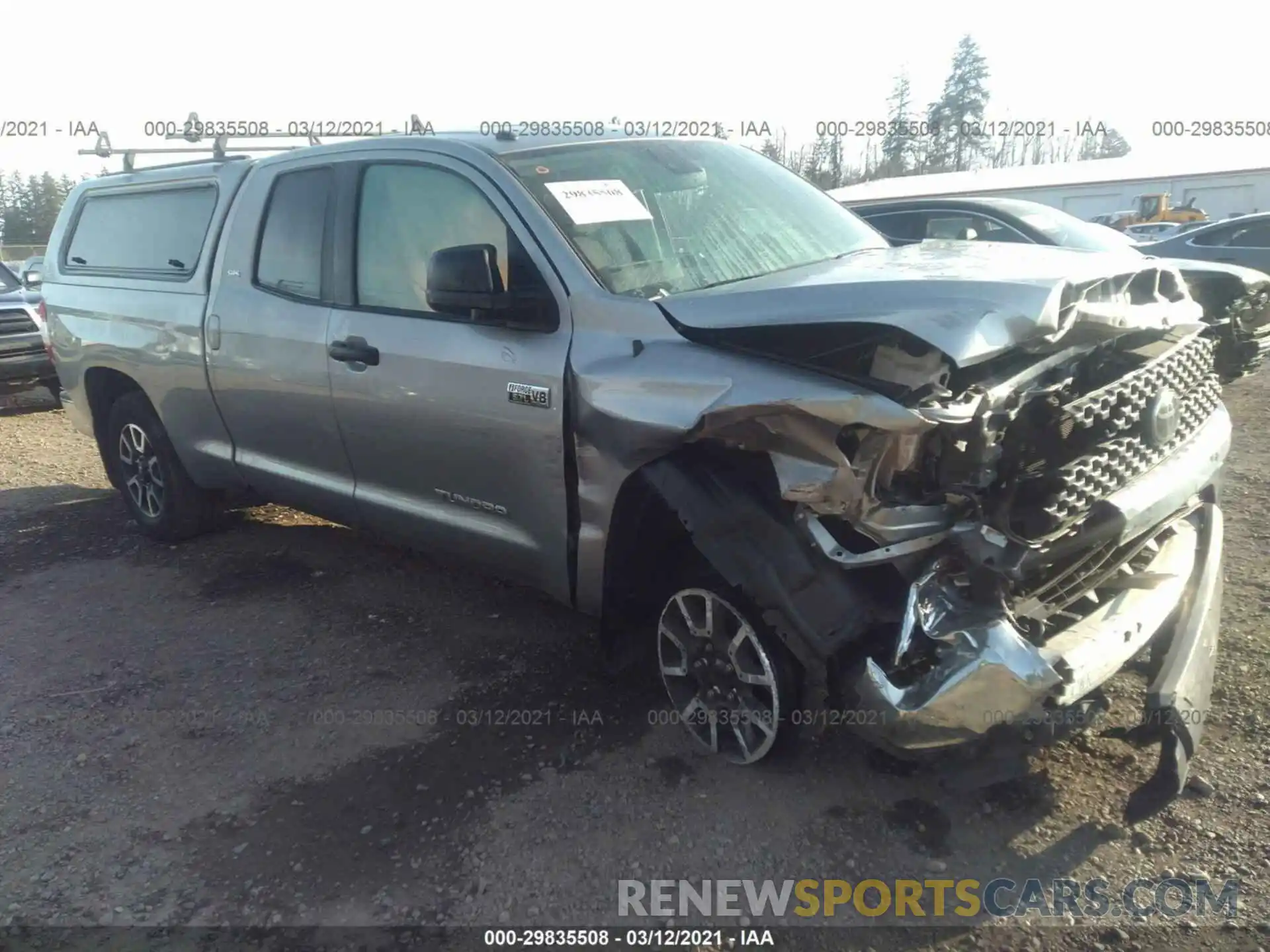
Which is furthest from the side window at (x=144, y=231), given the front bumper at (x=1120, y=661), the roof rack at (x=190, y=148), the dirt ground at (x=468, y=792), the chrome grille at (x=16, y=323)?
the chrome grille at (x=16, y=323)

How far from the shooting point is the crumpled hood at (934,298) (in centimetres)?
243

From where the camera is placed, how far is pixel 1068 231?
8.36 m

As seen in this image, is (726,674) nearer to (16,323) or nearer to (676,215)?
(676,215)

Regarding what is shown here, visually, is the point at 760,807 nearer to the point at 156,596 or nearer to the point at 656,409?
the point at 656,409

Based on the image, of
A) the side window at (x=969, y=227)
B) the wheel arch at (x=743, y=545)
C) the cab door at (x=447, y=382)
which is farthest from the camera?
the side window at (x=969, y=227)

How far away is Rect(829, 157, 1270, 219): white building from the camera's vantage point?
3731 cm

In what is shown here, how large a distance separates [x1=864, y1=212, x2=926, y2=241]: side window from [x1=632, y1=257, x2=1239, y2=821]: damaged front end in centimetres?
669

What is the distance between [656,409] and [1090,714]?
1496mm

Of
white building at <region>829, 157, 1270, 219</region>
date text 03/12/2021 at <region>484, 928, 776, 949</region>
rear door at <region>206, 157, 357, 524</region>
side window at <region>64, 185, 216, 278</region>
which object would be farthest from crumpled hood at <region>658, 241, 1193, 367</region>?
white building at <region>829, 157, 1270, 219</region>

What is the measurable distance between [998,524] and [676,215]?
1.75 m

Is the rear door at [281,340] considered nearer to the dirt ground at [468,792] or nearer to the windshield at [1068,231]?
the dirt ground at [468,792]

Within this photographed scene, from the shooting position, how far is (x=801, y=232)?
3869 millimetres

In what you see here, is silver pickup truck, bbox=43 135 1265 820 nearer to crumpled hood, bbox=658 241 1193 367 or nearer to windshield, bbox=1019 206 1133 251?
crumpled hood, bbox=658 241 1193 367

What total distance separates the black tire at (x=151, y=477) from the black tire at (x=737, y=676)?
342cm
